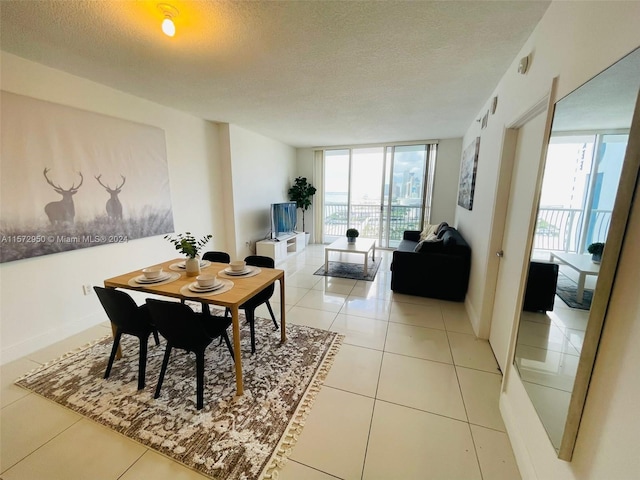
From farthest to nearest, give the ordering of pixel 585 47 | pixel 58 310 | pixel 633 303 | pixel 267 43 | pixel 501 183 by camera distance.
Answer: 1. pixel 58 310
2. pixel 501 183
3. pixel 267 43
4. pixel 585 47
5. pixel 633 303

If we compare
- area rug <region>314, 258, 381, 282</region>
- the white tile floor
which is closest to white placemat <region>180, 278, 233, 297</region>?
the white tile floor

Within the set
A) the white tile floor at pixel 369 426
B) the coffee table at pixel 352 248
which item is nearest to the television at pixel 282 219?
the coffee table at pixel 352 248

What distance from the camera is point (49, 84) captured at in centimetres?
217

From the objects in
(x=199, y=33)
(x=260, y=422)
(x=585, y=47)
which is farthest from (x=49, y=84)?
(x=585, y=47)

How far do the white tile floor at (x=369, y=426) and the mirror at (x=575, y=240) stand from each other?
453 millimetres

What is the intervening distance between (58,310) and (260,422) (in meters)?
2.27

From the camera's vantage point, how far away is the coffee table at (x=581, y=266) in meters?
0.90

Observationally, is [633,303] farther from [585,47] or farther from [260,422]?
[260,422]

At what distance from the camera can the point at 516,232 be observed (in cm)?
185

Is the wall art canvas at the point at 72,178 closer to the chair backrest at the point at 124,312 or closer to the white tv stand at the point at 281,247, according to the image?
the chair backrest at the point at 124,312

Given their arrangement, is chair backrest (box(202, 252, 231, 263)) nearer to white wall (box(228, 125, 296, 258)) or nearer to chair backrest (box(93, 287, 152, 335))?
chair backrest (box(93, 287, 152, 335))

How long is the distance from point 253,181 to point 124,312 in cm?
343

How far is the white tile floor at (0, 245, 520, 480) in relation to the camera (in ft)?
4.24

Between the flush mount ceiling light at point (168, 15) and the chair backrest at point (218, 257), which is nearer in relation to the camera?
the flush mount ceiling light at point (168, 15)
